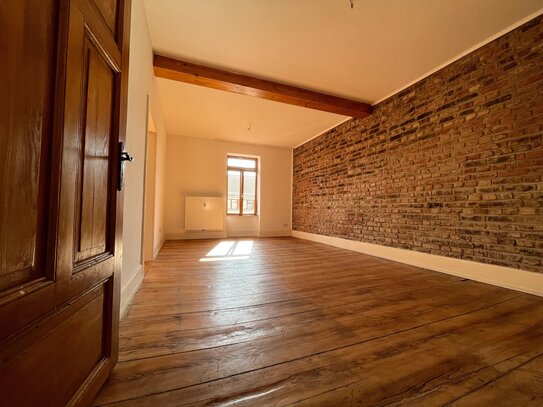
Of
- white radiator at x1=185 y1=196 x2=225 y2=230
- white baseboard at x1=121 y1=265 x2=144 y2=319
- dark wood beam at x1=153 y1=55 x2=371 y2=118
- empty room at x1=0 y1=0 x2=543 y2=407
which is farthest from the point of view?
white radiator at x1=185 y1=196 x2=225 y2=230

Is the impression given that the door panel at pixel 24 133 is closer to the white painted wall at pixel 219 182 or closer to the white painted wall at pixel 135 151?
the white painted wall at pixel 135 151

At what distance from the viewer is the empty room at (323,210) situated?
0.60 metres

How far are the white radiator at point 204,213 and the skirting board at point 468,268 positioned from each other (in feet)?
11.8

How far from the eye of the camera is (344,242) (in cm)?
464

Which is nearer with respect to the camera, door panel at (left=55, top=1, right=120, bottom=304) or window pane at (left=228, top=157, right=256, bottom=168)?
door panel at (left=55, top=1, right=120, bottom=304)

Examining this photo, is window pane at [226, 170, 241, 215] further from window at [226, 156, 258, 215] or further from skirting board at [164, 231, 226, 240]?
skirting board at [164, 231, 226, 240]

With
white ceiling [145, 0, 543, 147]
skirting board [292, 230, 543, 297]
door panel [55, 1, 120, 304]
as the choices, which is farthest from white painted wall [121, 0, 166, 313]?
→ skirting board [292, 230, 543, 297]

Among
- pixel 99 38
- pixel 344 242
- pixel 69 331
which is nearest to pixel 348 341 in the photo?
pixel 69 331

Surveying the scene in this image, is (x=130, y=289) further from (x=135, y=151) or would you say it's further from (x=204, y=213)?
(x=204, y=213)

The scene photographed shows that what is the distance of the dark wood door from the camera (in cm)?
48

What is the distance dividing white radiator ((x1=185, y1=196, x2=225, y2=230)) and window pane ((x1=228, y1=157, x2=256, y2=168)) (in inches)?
46.5

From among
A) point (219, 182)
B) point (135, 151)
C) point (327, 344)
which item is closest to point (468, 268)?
point (327, 344)

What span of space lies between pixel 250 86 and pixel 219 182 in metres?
3.30

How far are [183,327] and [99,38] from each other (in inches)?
62.8
